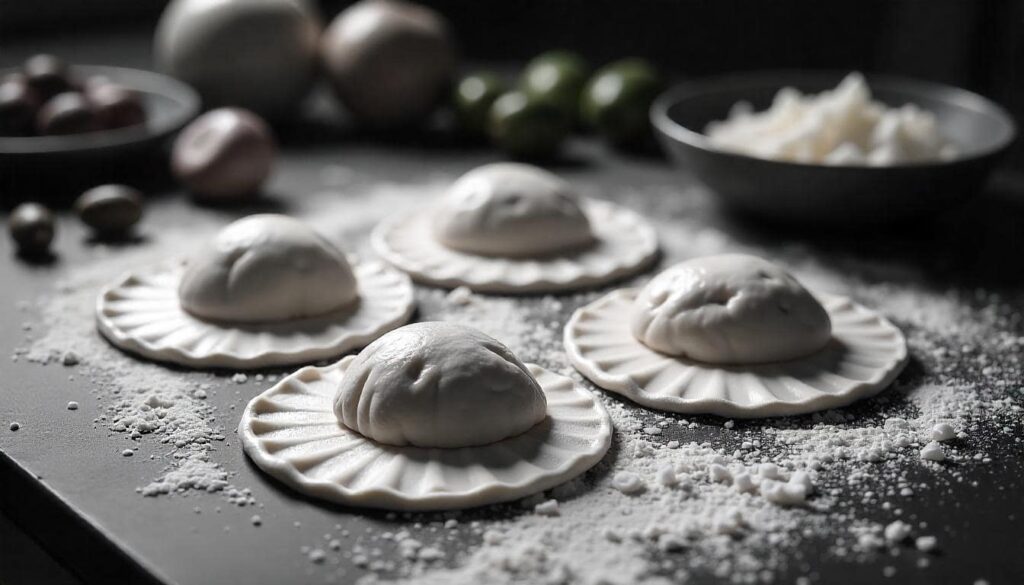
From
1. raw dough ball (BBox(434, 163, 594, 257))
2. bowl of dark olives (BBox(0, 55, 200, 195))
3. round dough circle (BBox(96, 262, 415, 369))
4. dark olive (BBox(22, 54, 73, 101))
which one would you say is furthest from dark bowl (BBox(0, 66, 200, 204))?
raw dough ball (BBox(434, 163, 594, 257))

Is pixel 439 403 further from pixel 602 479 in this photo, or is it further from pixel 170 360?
pixel 170 360

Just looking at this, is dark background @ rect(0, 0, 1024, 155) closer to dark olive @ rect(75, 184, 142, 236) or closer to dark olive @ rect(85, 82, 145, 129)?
dark olive @ rect(85, 82, 145, 129)

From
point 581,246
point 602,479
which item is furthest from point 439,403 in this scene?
point 581,246

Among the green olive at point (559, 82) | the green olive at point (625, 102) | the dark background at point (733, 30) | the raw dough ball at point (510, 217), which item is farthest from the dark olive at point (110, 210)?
the dark background at point (733, 30)

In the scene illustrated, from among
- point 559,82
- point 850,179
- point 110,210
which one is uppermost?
point 850,179

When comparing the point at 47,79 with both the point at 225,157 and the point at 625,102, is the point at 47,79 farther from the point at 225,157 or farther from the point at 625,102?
the point at 625,102

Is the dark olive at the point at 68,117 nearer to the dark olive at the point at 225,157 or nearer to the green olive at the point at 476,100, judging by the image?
the dark olive at the point at 225,157

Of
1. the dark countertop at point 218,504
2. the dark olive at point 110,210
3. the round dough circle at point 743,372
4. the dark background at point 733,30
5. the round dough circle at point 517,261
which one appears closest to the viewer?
the dark countertop at point 218,504

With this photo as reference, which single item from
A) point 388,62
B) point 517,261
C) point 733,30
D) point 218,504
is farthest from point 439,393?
point 733,30

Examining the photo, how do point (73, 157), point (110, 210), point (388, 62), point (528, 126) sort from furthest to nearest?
1. point (388, 62)
2. point (528, 126)
3. point (73, 157)
4. point (110, 210)
